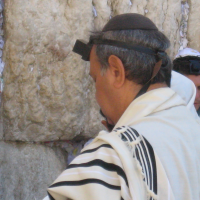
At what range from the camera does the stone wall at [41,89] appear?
177 centimetres

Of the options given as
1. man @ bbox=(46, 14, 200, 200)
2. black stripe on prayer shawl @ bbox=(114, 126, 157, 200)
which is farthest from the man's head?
black stripe on prayer shawl @ bbox=(114, 126, 157, 200)

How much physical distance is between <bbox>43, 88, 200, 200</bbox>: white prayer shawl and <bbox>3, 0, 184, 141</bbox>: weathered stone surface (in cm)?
90

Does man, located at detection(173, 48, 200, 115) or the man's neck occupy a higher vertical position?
the man's neck

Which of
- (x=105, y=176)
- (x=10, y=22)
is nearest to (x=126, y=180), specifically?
(x=105, y=176)

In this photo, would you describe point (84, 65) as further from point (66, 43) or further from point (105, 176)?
point (105, 176)

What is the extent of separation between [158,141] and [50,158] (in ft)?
3.86

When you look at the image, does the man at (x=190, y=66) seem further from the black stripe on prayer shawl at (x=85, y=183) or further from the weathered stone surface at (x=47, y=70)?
the black stripe on prayer shawl at (x=85, y=183)

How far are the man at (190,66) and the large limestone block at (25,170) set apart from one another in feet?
3.94

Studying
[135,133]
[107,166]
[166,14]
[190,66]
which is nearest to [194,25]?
[166,14]

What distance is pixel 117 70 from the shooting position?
3.77 feet

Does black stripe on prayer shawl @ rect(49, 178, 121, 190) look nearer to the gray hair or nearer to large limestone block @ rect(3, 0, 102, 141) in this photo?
the gray hair

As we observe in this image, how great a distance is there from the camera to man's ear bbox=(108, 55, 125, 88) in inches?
44.4

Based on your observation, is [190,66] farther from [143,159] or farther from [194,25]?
[143,159]

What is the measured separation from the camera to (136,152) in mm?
925
